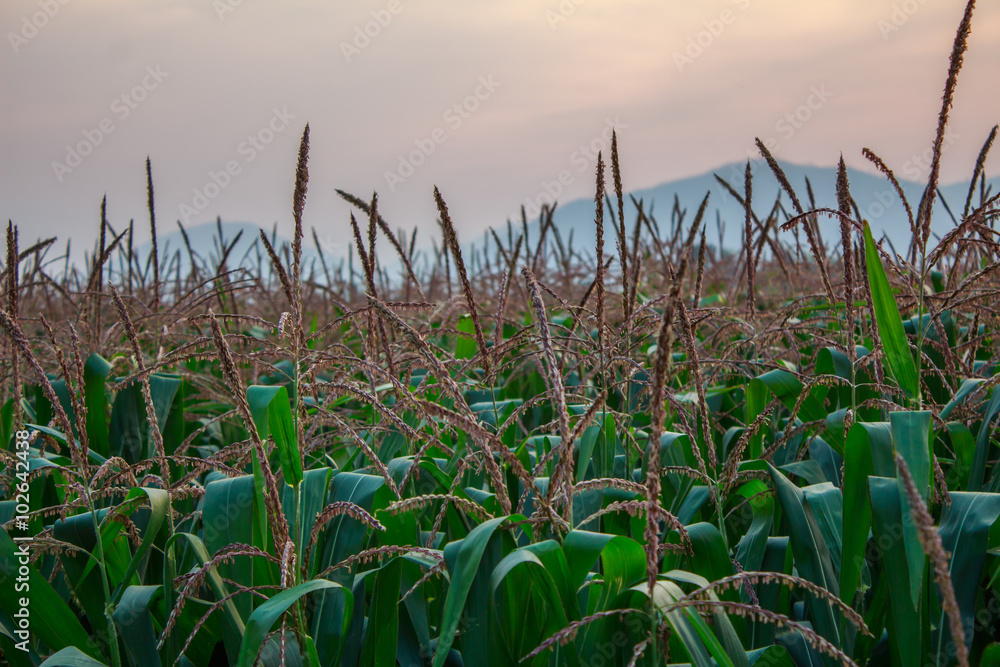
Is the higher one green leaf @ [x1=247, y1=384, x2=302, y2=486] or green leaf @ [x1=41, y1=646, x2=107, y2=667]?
green leaf @ [x1=247, y1=384, x2=302, y2=486]

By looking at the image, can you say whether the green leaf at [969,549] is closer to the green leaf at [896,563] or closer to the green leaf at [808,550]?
the green leaf at [896,563]

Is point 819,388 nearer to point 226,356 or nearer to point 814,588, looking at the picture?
point 814,588

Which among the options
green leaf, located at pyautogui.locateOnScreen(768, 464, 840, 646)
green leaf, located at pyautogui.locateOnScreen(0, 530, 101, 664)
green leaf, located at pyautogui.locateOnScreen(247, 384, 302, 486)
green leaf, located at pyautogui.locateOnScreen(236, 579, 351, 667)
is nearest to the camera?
green leaf, located at pyautogui.locateOnScreen(236, 579, 351, 667)

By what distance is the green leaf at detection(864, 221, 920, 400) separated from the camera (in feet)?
4.91

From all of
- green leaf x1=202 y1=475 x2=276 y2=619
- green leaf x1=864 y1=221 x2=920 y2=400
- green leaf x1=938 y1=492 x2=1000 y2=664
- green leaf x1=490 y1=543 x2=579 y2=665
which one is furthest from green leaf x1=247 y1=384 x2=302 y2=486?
green leaf x1=938 y1=492 x2=1000 y2=664

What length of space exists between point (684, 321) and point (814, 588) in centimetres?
49

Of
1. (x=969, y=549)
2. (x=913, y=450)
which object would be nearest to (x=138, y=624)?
(x=913, y=450)

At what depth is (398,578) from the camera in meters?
1.47

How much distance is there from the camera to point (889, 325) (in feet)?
4.96

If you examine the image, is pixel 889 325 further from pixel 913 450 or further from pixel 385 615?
pixel 385 615

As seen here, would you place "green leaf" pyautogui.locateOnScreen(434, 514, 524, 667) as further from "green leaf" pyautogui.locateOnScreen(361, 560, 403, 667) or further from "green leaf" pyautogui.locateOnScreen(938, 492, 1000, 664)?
"green leaf" pyautogui.locateOnScreen(938, 492, 1000, 664)

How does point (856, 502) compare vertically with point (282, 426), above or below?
below

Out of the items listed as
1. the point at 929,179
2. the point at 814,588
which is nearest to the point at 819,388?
the point at 929,179

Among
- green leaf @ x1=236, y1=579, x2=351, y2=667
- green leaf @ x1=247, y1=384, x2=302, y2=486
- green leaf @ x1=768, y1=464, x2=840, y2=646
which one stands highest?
green leaf @ x1=247, y1=384, x2=302, y2=486
